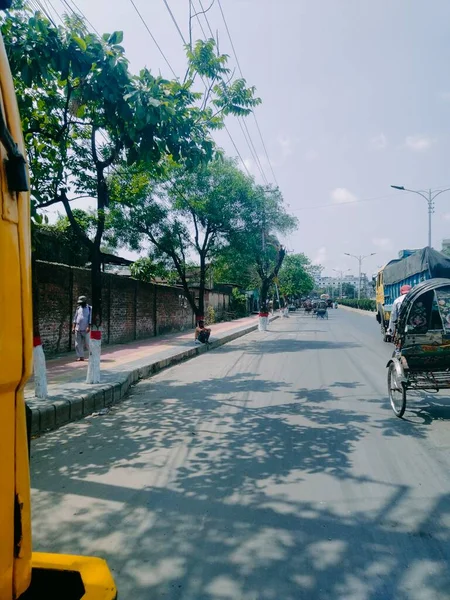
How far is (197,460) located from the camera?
430cm

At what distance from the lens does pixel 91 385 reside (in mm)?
7523

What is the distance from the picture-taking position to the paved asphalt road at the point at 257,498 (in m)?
2.45

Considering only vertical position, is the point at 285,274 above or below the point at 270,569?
above

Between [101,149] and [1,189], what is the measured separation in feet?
28.0

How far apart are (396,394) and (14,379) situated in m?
5.69

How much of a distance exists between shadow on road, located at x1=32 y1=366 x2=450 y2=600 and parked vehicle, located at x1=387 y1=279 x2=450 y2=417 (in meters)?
0.68

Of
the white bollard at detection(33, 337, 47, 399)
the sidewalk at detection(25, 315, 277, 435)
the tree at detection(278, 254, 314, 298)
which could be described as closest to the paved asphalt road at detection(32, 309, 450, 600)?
the sidewalk at detection(25, 315, 277, 435)

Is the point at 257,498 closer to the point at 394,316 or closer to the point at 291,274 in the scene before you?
the point at 394,316

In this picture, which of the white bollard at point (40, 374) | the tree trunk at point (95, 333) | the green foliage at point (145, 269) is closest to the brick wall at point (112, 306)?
the green foliage at point (145, 269)

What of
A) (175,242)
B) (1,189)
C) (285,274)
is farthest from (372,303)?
(1,189)

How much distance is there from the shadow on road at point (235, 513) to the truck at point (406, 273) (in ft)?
13.6

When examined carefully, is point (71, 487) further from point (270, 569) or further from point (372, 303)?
point (372, 303)

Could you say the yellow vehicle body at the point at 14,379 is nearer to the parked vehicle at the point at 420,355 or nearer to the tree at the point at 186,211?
the parked vehicle at the point at 420,355

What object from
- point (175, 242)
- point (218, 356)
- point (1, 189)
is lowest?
point (218, 356)
